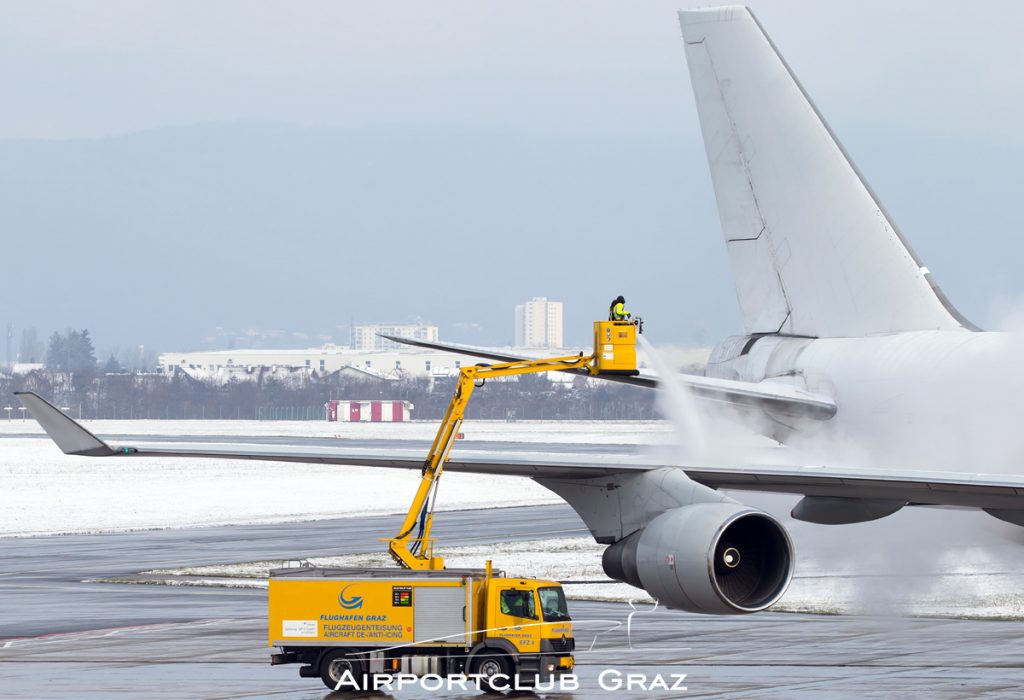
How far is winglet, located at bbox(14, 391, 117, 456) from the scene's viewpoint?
16172 mm

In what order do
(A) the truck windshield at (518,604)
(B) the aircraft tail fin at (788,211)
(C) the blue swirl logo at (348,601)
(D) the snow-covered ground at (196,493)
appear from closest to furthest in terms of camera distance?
(C) the blue swirl logo at (348,601) < (A) the truck windshield at (518,604) < (B) the aircraft tail fin at (788,211) < (D) the snow-covered ground at (196,493)

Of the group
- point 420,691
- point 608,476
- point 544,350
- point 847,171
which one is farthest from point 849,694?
point 847,171

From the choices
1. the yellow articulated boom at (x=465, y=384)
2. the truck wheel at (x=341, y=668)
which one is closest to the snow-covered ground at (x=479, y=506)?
the yellow articulated boom at (x=465, y=384)

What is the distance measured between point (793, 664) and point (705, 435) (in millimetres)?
3512

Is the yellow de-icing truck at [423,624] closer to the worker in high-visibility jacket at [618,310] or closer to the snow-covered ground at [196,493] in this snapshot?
the worker in high-visibility jacket at [618,310]

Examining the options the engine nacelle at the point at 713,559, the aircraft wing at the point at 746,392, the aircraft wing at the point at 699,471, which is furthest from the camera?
the aircraft wing at the point at 746,392

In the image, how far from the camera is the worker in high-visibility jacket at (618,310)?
1772 centimetres

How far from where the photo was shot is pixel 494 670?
17047 millimetres

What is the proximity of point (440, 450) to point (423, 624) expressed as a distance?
7.22ft

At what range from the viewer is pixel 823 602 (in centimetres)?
2639

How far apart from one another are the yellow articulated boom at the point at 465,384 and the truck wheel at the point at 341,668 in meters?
1.34

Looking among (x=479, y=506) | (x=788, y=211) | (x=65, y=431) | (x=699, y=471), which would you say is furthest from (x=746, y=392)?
(x=479, y=506)

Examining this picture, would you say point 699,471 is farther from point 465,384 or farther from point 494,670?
point 494,670

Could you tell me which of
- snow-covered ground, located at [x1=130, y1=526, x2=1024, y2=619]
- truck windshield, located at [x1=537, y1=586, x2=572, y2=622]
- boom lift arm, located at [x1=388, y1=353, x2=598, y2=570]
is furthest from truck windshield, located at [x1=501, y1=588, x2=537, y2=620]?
snow-covered ground, located at [x1=130, y1=526, x2=1024, y2=619]
